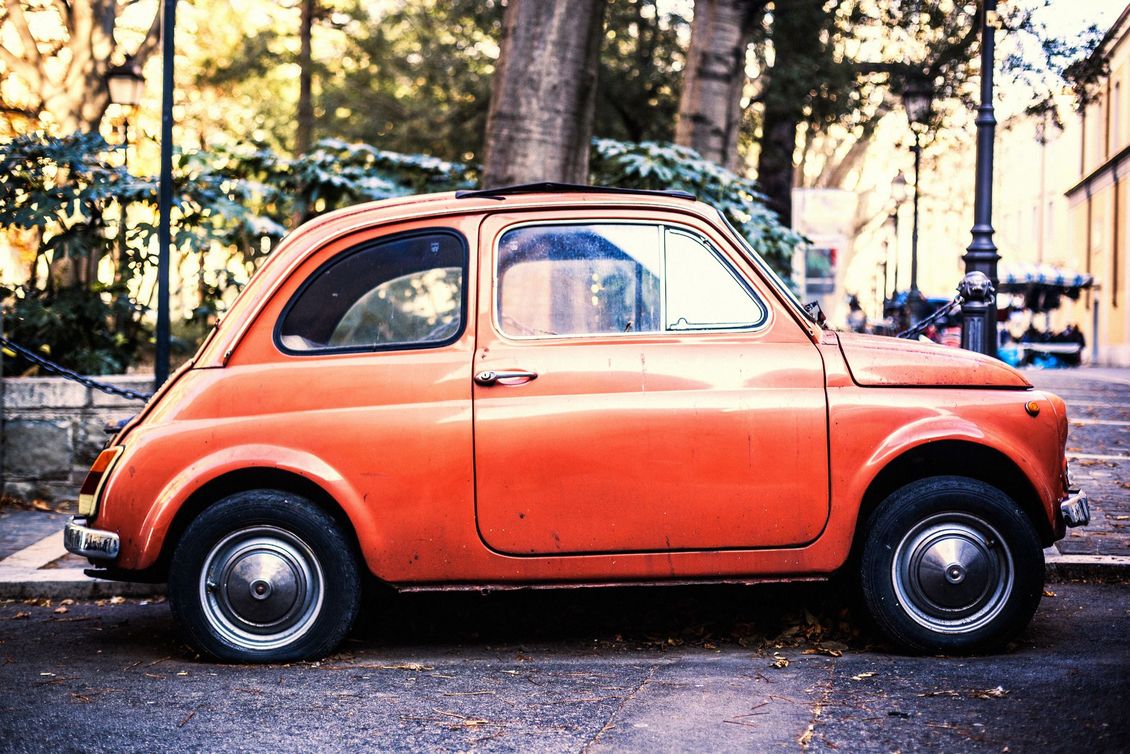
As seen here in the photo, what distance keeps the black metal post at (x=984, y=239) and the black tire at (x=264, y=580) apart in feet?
14.8

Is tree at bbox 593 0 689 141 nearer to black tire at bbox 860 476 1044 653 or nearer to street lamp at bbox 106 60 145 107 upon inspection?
street lamp at bbox 106 60 145 107

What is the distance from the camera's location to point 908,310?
1078 inches

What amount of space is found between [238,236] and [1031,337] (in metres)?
29.7

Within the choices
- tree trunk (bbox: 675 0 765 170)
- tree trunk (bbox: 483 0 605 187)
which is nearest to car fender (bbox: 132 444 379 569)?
tree trunk (bbox: 483 0 605 187)

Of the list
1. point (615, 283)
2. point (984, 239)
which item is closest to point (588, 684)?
point (615, 283)

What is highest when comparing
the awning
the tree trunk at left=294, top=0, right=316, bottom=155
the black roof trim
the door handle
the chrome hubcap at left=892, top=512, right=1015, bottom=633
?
the tree trunk at left=294, top=0, right=316, bottom=155

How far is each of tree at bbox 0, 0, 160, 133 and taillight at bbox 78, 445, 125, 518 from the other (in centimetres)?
1222

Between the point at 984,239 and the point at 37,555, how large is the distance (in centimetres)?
635

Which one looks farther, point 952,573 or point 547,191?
point 547,191

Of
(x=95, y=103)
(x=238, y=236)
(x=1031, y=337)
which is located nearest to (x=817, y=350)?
(x=238, y=236)

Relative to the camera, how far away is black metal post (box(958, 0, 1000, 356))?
26.7 ft

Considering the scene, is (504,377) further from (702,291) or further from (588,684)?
(588,684)

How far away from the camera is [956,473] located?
5.52 metres

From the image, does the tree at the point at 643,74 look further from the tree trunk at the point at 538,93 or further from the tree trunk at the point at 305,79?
the tree trunk at the point at 538,93
